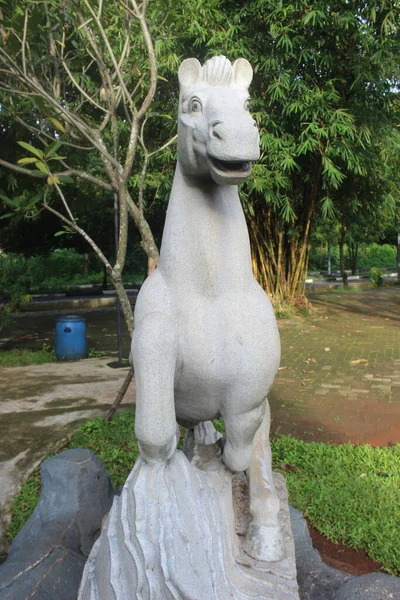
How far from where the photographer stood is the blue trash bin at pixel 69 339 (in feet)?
23.6

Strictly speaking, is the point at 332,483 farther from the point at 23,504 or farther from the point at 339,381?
the point at 339,381

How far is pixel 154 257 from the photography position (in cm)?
351

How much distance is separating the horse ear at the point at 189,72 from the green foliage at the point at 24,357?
19.5 feet

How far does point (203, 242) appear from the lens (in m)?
1.63

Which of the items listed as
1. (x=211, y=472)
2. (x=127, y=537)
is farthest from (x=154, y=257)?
(x=127, y=537)

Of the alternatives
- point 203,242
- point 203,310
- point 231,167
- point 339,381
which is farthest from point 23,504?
point 339,381

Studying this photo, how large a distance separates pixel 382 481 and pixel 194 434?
178 centimetres

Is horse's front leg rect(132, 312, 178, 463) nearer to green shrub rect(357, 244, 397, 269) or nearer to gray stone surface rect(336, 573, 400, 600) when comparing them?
gray stone surface rect(336, 573, 400, 600)

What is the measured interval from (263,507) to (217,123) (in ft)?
4.23

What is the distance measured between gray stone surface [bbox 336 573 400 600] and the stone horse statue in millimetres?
278

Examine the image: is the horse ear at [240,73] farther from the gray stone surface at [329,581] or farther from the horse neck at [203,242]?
the gray stone surface at [329,581]

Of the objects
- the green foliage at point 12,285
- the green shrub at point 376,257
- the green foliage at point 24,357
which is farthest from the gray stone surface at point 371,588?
the green shrub at point 376,257

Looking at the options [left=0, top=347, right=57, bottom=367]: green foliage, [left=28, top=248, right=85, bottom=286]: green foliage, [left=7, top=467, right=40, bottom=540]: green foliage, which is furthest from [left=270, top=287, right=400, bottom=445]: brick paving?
[left=28, top=248, right=85, bottom=286]: green foliage

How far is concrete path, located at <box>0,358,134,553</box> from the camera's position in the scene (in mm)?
3650
